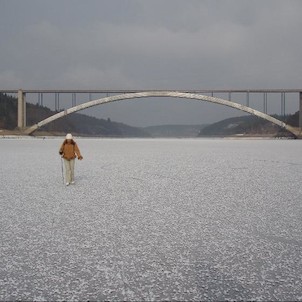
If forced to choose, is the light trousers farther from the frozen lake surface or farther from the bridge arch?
the bridge arch

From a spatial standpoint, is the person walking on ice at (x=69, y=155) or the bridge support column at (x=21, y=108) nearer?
the person walking on ice at (x=69, y=155)

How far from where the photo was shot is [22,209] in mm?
6512

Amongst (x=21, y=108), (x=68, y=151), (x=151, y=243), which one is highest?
(x=21, y=108)

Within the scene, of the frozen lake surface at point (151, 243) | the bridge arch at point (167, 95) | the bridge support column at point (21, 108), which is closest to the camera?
the frozen lake surface at point (151, 243)

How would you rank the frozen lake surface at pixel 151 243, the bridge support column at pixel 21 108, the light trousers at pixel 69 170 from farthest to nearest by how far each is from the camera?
the bridge support column at pixel 21 108 → the light trousers at pixel 69 170 → the frozen lake surface at pixel 151 243

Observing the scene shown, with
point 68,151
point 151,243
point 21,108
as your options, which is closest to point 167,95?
point 21,108

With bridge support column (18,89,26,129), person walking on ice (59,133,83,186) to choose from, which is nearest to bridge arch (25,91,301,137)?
bridge support column (18,89,26,129)

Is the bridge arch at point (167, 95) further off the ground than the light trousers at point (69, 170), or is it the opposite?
the bridge arch at point (167, 95)

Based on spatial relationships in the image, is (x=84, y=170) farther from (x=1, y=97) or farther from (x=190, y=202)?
(x=1, y=97)

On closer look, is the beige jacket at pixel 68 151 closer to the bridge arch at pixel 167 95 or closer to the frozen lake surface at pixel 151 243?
the frozen lake surface at pixel 151 243

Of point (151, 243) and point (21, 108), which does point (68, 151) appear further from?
point (21, 108)

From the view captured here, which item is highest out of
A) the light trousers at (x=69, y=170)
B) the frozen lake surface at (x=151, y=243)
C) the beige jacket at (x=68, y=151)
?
the beige jacket at (x=68, y=151)

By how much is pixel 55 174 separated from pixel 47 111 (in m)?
155

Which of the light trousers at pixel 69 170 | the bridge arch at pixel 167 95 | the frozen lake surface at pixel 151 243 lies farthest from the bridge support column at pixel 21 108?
the frozen lake surface at pixel 151 243
